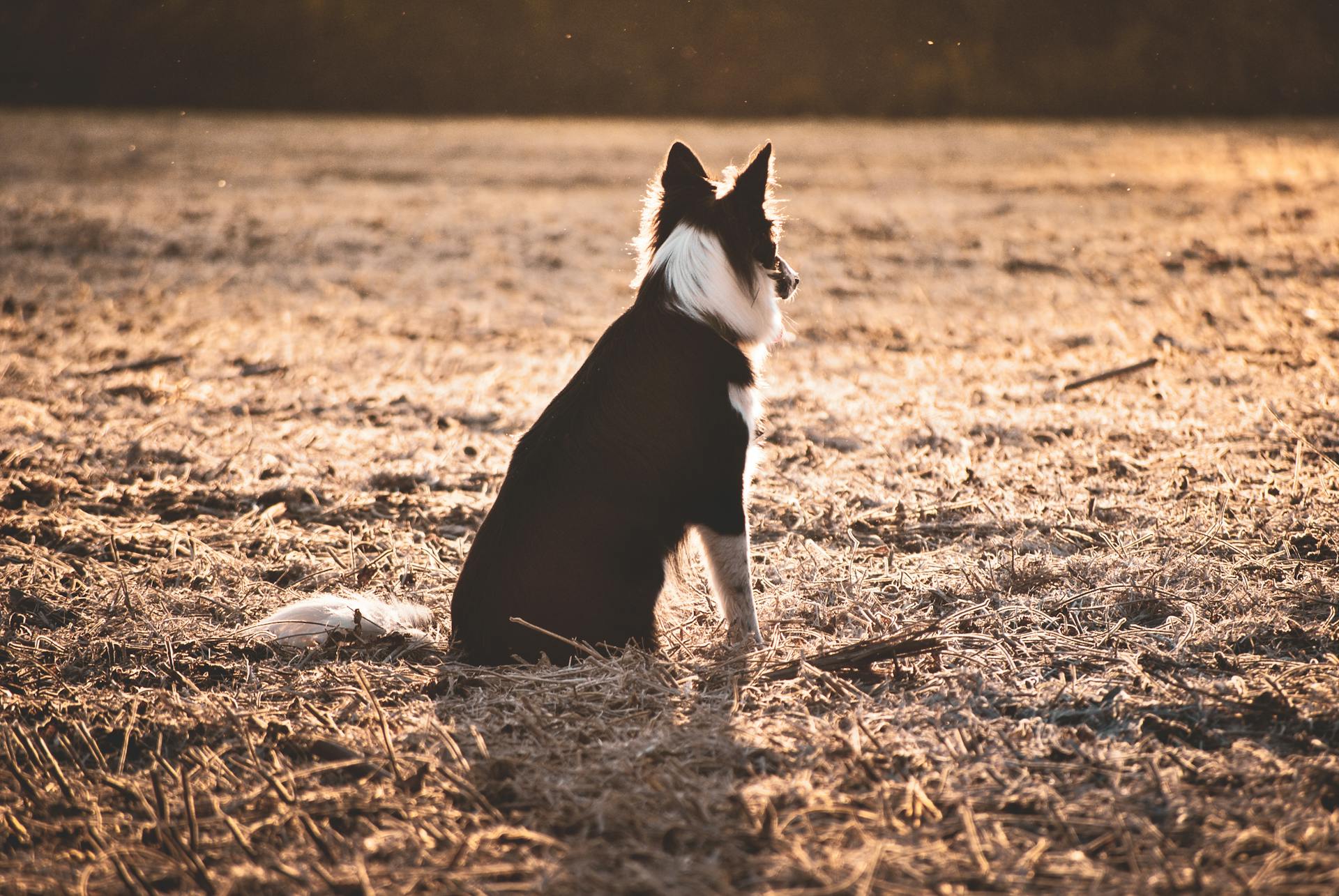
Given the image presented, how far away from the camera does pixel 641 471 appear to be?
3.65 meters

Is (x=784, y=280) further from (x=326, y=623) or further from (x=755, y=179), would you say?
(x=326, y=623)

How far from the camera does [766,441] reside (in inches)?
253

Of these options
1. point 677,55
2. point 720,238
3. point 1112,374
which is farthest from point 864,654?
point 677,55

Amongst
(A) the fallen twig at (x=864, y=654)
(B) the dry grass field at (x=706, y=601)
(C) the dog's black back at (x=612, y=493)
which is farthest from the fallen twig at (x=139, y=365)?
(A) the fallen twig at (x=864, y=654)

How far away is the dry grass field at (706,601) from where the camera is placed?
9.18ft

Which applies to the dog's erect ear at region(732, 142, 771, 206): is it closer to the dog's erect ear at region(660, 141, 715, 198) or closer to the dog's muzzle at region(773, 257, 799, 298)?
the dog's erect ear at region(660, 141, 715, 198)

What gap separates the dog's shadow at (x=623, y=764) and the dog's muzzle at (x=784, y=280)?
1.43m

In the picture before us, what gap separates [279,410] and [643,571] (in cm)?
424

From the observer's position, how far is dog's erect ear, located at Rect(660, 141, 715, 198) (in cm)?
399

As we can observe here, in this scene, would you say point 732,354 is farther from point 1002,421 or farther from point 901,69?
point 901,69

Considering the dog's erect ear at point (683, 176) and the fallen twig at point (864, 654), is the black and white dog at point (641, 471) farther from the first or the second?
the fallen twig at point (864, 654)

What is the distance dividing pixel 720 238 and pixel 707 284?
7.6 inches

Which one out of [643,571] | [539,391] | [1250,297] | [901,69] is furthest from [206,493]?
[901,69]

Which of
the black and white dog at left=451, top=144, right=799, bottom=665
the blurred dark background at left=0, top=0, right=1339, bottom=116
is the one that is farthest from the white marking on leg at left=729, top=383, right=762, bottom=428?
the blurred dark background at left=0, top=0, right=1339, bottom=116
